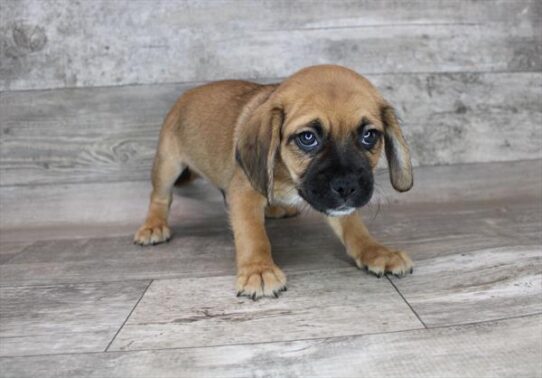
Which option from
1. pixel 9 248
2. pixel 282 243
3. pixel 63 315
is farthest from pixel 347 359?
pixel 9 248

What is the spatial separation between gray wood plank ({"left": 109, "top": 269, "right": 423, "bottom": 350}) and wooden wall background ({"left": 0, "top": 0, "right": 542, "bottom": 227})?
1.59 m

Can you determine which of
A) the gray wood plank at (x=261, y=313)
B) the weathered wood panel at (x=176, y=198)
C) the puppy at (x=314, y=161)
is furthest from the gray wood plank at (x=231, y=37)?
the gray wood plank at (x=261, y=313)

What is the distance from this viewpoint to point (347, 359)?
1754mm

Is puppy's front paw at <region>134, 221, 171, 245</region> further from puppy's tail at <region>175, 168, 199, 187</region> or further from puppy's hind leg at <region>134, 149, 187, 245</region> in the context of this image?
puppy's tail at <region>175, 168, 199, 187</region>

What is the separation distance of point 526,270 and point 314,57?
6.20 ft

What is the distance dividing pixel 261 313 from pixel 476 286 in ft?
2.89

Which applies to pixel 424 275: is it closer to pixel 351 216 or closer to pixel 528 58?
pixel 351 216

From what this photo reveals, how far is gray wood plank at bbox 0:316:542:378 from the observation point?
5.51 ft

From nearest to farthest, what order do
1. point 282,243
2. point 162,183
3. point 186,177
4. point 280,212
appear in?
point 282,243 → point 162,183 → point 280,212 → point 186,177

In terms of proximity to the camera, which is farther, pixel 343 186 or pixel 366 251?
pixel 366 251

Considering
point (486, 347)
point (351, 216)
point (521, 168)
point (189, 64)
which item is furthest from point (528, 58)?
point (486, 347)

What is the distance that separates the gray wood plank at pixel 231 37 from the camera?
3.55 metres

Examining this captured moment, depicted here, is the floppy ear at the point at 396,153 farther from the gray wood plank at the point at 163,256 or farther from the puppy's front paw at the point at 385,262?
the gray wood plank at the point at 163,256

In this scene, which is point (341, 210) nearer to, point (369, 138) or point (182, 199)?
point (369, 138)
